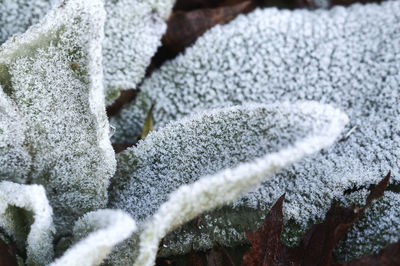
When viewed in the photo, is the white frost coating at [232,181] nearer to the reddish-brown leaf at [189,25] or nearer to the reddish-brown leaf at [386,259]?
the reddish-brown leaf at [386,259]

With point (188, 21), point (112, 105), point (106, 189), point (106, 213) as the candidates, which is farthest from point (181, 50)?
point (106, 213)

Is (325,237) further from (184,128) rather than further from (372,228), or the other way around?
(184,128)

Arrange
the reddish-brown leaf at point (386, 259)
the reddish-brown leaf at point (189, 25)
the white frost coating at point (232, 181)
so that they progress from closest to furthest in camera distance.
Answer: the white frost coating at point (232, 181) < the reddish-brown leaf at point (386, 259) < the reddish-brown leaf at point (189, 25)

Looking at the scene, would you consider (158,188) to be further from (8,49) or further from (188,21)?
(188,21)

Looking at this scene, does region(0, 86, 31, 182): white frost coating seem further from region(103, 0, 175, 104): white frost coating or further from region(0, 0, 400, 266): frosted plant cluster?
region(103, 0, 175, 104): white frost coating

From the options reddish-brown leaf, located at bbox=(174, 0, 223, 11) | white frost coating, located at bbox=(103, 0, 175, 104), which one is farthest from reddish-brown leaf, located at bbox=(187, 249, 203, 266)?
reddish-brown leaf, located at bbox=(174, 0, 223, 11)

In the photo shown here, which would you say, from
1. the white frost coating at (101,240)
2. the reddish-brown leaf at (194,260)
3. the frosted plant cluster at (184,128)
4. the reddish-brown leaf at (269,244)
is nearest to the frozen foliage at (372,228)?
the frosted plant cluster at (184,128)

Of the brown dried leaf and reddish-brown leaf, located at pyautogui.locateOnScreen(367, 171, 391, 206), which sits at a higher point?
reddish-brown leaf, located at pyautogui.locateOnScreen(367, 171, 391, 206)
